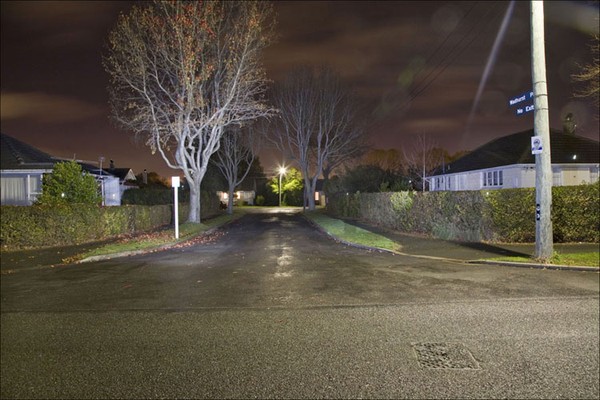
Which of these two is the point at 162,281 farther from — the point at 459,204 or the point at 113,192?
the point at 113,192

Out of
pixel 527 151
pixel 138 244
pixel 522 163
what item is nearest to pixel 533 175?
pixel 522 163

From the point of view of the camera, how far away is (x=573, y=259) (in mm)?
11250

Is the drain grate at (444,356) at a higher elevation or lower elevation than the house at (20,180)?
lower

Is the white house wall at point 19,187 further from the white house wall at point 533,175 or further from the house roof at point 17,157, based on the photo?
the white house wall at point 533,175

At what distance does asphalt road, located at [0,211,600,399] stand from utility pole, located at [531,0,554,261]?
1.48 m

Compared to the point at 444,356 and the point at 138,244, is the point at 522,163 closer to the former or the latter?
the point at 138,244

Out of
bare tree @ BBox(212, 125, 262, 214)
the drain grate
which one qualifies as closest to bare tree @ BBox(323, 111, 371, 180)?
bare tree @ BBox(212, 125, 262, 214)

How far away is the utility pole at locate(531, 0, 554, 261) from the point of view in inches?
446

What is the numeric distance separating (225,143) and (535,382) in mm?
43677

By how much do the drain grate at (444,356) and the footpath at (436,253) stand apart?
660 centimetres

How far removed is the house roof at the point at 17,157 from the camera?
24.2 metres

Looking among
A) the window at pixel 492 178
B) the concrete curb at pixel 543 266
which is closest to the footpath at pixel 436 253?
the concrete curb at pixel 543 266

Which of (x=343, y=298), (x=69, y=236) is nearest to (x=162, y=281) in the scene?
(x=343, y=298)

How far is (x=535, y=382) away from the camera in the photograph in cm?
441
